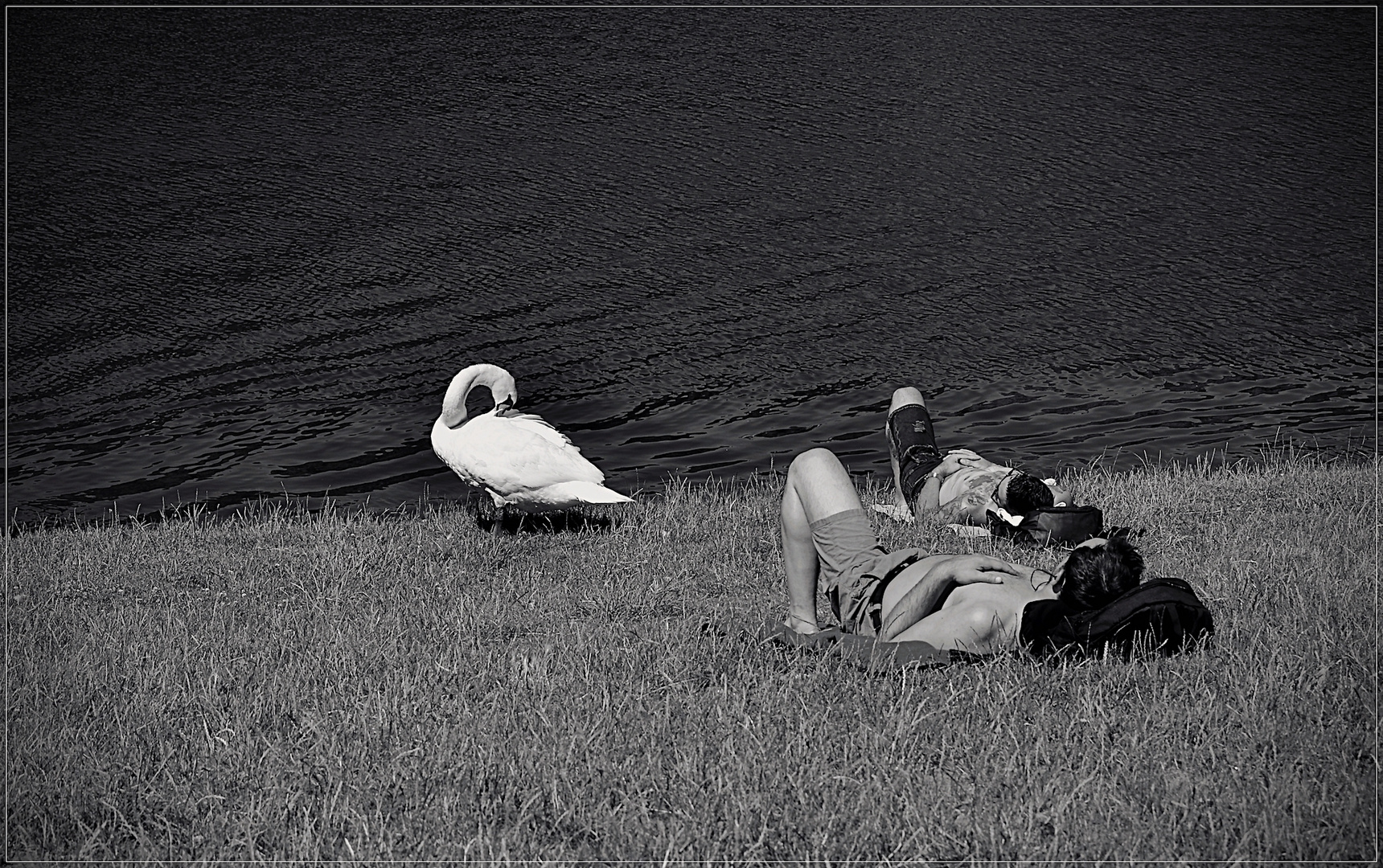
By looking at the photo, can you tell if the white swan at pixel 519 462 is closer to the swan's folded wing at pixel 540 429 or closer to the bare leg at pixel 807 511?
the swan's folded wing at pixel 540 429

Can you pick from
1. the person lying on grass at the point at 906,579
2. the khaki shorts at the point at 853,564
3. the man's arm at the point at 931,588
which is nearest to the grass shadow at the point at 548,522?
the person lying on grass at the point at 906,579

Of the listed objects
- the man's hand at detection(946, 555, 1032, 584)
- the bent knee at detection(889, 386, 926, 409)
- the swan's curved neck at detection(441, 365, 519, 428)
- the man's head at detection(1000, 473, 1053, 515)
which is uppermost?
the swan's curved neck at detection(441, 365, 519, 428)

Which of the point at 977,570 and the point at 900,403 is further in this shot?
the point at 900,403

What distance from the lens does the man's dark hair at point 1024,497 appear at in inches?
318

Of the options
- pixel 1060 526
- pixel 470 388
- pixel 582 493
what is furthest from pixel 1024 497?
pixel 470 388

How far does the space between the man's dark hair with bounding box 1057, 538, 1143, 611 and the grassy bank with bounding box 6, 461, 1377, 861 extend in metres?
0.31

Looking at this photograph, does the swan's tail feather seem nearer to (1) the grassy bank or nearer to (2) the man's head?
(1) the grassy bank

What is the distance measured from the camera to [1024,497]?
807 cm

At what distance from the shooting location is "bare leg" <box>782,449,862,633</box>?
638cm

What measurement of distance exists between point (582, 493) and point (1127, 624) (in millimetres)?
4440

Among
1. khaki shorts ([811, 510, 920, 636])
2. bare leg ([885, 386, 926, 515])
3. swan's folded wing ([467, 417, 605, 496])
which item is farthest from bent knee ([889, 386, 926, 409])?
khaki shorts ([811, 510, 920, 636])

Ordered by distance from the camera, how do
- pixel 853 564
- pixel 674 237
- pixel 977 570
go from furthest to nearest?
pixel 674 237
pixel 853 564
pixel 977 570

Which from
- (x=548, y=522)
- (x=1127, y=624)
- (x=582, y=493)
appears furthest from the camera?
(x=548, y=522)

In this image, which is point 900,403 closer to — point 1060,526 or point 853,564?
point 1060,526
